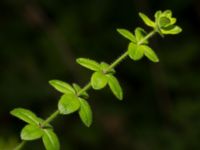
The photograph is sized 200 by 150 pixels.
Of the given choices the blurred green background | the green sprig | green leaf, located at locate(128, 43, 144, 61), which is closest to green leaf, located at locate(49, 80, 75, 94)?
the green sprig

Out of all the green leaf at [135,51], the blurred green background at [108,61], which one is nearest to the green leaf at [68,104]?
the green leaf at [135,51]

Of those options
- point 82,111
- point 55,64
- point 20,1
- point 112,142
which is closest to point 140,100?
point 112,142

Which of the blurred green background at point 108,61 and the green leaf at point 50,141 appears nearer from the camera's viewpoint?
the green leaf at point 50,141

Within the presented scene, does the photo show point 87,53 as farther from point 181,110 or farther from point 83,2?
point 181,110

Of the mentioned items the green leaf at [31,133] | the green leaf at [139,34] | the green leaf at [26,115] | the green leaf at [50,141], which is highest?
the green leaf at [139,34]

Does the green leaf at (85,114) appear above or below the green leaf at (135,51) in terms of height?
below

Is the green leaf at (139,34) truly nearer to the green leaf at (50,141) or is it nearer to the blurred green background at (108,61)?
the green leaf at (50,141)

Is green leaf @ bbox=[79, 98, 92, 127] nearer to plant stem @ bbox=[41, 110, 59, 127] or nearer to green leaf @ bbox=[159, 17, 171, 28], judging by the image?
plant stem @ bbox=[41, 110, 59, 127]
